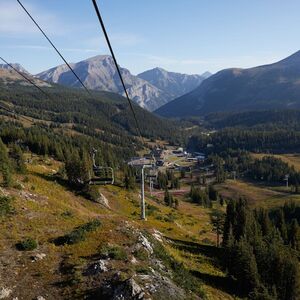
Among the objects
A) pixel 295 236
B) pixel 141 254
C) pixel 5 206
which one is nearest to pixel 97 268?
pixel 141 254

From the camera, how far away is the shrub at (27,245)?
118 feet

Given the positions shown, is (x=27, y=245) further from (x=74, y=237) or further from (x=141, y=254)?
(x=141, y=254)

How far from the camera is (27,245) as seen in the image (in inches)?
1419

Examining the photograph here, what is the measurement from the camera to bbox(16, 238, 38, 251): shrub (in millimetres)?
36062

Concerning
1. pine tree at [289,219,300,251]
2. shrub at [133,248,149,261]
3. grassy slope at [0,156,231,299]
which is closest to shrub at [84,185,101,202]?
grassy slope at [0,156,231,299]

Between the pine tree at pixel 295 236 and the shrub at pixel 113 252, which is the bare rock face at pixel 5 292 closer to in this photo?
the shrub at pixel 113 252

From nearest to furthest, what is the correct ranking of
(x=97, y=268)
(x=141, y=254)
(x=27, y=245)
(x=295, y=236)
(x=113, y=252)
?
(x=97, y=268)
(x=113, y=252)
(x=27, y=245)
(x=141, y=254)
(x=295, y=236)

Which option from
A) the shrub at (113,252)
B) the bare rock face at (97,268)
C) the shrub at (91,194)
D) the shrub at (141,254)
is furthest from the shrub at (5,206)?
the shrub at (91,194)

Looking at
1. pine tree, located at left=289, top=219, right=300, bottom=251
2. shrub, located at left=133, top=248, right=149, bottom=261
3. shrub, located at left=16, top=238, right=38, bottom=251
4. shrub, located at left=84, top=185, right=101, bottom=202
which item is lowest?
pine tree, located at left=289, top=219, right=300, bottom=251

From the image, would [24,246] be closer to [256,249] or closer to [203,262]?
[203,262]

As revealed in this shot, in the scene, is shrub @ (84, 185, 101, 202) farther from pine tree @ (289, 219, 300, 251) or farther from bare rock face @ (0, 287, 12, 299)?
bare rock face @ (0, 287, 12, 299)

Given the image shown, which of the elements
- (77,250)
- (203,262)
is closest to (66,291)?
(77,250)

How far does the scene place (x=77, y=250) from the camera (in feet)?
121

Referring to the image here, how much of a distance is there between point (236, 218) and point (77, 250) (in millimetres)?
53094
